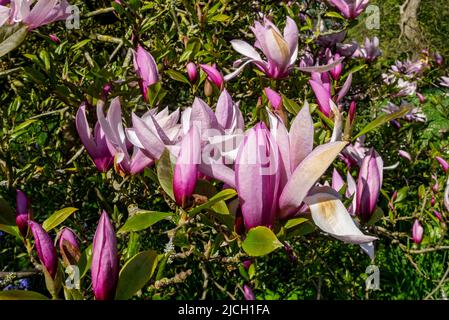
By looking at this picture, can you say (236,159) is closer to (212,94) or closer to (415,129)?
(212,94)

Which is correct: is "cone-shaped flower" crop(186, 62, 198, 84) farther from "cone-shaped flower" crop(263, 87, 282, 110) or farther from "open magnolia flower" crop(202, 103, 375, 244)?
"open magnolia flower" crop(202, 103, 375, 244)

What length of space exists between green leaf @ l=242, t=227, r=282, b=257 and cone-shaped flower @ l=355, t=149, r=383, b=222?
0.99 feet

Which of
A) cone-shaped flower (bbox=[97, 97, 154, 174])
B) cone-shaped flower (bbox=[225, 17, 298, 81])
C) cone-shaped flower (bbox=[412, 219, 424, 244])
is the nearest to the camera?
cone-shaped flower (bbox=[97, 97, 154, 174])

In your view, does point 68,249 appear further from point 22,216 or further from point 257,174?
point 257,174

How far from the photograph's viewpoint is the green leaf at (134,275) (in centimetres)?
63

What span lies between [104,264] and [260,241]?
0.19 metres

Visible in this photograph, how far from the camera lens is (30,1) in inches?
35.5

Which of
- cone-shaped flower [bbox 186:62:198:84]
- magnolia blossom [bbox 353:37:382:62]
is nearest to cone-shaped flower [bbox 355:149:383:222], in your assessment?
cone-shaped flower [bbox 186:62:198:84]

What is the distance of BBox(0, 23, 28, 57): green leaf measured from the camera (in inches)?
30.7

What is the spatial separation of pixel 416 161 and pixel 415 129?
166mm

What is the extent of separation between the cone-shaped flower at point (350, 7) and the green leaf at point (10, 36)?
1.07 m

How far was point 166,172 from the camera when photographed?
2.22 feet
